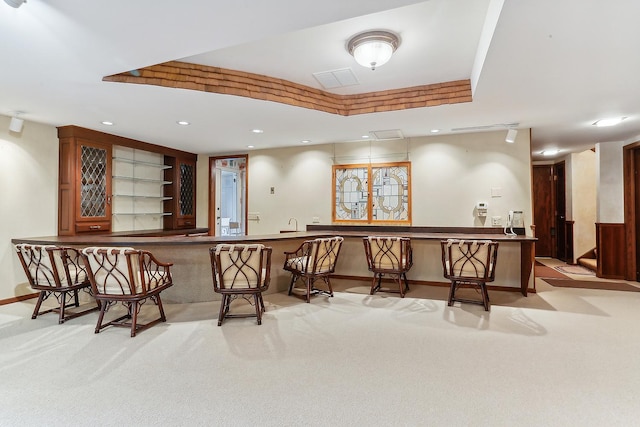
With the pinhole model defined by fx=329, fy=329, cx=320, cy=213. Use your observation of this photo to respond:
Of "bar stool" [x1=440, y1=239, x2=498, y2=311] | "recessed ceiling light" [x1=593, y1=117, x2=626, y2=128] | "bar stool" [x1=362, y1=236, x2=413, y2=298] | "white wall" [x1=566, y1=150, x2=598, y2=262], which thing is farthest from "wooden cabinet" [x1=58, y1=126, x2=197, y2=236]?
"white wall" [x1=566, y1=150, x2=598, y2=262]

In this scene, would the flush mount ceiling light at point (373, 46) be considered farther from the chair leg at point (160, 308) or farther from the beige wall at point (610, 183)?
the beige wall at point (610, 183)

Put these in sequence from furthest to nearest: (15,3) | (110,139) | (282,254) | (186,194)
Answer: (186,194) → (110,139) → (282,254) → (15,3)

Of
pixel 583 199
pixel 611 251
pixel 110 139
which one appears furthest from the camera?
pixel 583 199

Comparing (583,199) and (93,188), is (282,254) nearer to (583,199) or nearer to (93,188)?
(93,188)

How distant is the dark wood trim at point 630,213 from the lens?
17.7ft

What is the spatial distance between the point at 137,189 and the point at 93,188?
90cm

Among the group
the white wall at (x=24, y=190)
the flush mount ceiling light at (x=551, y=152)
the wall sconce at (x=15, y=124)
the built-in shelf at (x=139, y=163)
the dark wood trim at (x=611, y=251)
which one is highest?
the flush mount ceiling light at (x=551, y=152)

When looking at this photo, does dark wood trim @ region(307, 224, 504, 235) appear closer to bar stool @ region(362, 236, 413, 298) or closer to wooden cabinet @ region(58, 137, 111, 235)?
bar stool @ region(362, 236, 413, 298)

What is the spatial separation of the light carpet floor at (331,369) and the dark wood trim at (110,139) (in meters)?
2.42

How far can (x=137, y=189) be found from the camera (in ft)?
19.1

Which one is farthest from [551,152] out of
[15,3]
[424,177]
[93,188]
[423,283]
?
[93,188]

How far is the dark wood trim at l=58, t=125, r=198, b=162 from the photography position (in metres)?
4.60

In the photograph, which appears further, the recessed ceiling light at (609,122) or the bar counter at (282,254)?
the recessed ceiling light at (609,122)

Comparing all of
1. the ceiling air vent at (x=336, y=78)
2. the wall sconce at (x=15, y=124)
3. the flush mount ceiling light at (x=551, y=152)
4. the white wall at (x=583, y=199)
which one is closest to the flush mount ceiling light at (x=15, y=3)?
the ceiling air vent at (x=336, y=78)
